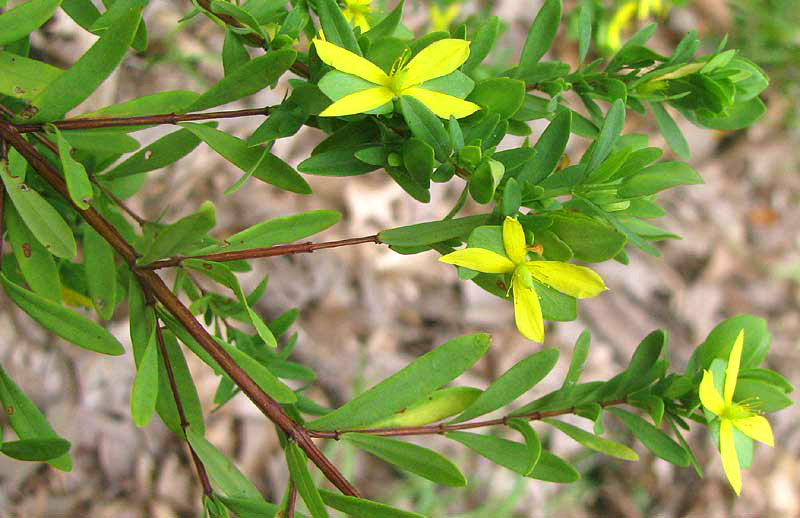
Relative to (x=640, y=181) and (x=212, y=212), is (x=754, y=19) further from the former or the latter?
(x=212, y=212)

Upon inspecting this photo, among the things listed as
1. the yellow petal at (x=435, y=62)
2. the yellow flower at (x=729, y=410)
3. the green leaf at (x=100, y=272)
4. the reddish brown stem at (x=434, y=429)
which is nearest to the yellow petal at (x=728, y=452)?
the yellow flower at (x=729, y=410)

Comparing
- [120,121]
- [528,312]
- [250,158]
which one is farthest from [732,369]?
[120,121]

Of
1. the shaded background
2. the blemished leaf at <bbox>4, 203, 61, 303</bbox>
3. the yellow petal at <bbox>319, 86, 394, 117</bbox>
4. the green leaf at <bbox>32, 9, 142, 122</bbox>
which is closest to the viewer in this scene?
the yellow petal at <bbox>319, 86, 394, 117</bbox>

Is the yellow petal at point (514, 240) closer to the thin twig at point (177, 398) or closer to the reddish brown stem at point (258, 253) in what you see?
the reddish brown stem at point (258, 253)

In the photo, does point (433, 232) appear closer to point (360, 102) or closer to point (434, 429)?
point (360, 102)

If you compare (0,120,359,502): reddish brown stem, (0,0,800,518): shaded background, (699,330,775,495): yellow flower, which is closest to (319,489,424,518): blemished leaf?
(0,120,359,502): reddish brown stem

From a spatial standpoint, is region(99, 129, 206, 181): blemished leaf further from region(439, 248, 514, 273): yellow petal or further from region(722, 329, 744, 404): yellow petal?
region(722, 329, 744, 404): yellow petal
